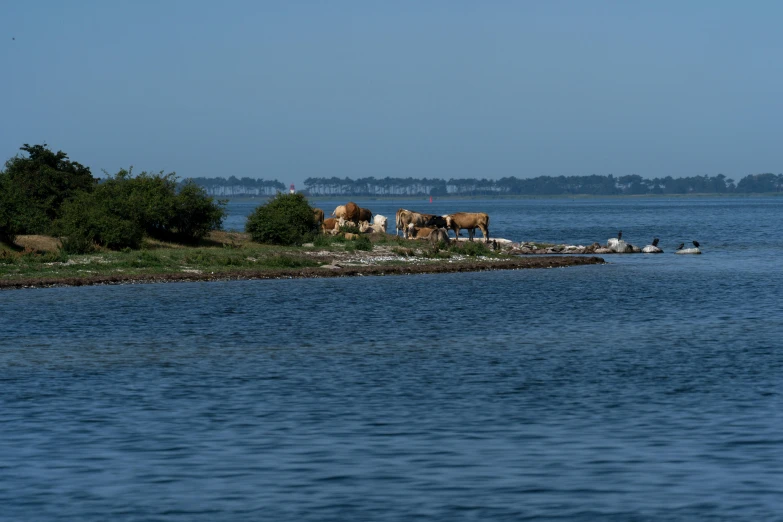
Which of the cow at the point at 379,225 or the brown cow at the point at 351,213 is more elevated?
the brown cow at the point at 351,213

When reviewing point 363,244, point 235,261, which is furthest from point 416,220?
point 235,261

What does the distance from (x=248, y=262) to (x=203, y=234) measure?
669 centimetres

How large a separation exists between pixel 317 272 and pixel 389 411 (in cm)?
3061

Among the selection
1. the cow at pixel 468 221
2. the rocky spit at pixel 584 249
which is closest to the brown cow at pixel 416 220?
the cow at pixel 468 221

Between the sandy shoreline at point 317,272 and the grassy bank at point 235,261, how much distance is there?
0.04 metres

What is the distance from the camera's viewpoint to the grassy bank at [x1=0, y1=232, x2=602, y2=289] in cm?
4288

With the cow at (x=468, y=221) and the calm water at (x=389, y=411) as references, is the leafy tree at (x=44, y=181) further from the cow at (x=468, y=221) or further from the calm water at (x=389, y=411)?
the cow at (x=468, y=221)

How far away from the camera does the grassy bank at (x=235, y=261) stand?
42875mm

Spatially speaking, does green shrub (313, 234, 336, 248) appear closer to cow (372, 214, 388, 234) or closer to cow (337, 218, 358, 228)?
cow (337, 218, 358, 228)

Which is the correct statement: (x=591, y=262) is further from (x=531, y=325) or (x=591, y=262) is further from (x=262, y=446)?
(x=262, y=446)

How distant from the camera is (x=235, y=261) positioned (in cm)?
4812

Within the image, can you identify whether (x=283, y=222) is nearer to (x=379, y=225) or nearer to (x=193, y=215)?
(x=193, y=215)

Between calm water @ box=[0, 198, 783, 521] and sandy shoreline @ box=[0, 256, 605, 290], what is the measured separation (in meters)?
5.53

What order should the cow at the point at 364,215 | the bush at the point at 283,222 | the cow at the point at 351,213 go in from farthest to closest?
the cow at the point at 364,215, the cow at the point at 351,213, the bush at the point at 283,222
